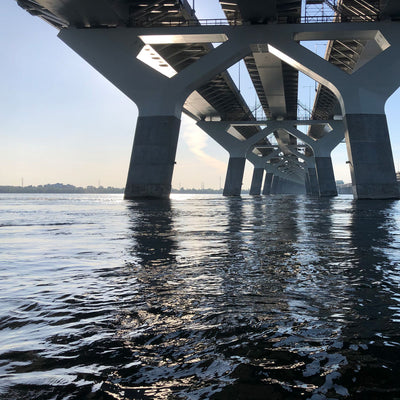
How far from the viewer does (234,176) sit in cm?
6712

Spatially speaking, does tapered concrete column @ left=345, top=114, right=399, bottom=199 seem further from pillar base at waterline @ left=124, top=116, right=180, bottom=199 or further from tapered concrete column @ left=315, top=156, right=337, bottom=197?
tapered concrete column @ left=315, top=156, right=337, bottom=197

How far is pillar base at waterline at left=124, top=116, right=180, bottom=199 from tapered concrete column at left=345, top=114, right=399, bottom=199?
1270 cm

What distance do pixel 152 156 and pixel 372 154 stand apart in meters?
15.3

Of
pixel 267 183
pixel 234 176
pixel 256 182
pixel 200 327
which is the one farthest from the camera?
pixel 267 183

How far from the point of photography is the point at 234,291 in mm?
3697

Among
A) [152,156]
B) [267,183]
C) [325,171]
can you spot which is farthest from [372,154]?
[267,183]

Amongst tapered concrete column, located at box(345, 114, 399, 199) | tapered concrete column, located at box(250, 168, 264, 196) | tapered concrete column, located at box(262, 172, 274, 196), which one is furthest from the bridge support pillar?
tapered concrete column, located at box(262, 172, 274, 196)

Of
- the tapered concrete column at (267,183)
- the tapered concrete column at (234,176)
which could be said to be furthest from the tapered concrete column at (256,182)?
the tapered concrete column at (234,176)

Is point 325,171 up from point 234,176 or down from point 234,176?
up

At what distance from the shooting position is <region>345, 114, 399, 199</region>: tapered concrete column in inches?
1205

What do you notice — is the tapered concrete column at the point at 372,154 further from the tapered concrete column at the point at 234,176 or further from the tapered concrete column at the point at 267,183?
the tapered concrete column at the point at 267,183

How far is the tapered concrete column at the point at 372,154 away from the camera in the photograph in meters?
30.6

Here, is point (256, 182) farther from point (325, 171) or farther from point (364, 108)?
point (364, 108)

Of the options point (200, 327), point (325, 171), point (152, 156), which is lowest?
point (200, 327)
